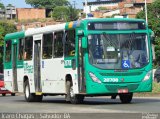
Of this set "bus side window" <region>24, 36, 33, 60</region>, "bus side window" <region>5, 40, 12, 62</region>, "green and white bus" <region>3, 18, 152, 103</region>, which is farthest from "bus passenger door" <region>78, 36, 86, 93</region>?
"bus side window" <region>5, 40, 12, 62</region>

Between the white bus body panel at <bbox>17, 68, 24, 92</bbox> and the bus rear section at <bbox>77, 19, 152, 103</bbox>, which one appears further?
the white bus body panel at <bbox>17, 68, 24, 92</bbox>

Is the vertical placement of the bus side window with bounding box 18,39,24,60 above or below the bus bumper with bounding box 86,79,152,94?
above

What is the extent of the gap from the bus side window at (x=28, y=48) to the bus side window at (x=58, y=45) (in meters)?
2.71

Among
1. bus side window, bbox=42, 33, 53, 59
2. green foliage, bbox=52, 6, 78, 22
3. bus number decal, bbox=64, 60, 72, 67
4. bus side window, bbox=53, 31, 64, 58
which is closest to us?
bus number decal, bbox=64, 60, 72, 67

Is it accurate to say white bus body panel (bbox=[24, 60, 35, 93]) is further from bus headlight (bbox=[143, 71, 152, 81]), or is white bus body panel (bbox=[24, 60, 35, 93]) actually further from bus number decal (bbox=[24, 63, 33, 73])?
bus headlight (bbox=[143, 71, 152, 81])

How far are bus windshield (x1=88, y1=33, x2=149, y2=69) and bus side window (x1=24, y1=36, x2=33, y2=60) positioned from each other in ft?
18.6

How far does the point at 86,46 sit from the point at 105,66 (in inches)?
38.2

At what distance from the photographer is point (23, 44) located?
3031 cm

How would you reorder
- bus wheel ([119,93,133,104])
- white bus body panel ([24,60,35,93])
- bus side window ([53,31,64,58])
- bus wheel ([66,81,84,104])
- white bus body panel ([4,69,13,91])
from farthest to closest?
white bus body panel ([4,69,13,91]), white bus body panel ([24,60,35,93]), bus side window ([53,31,64,58]), bus wheel ([119,93,133,104]), bus wheel ([66,81,84,104])

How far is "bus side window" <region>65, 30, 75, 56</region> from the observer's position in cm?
2500

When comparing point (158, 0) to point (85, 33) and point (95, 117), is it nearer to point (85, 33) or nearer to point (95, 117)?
point (85, 33)

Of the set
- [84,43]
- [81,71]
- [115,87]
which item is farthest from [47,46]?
[115,87]

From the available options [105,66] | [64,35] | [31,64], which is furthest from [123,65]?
[31,64]

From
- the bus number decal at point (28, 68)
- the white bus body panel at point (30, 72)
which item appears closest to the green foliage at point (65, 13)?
the bus number decal at point (28, 68)
